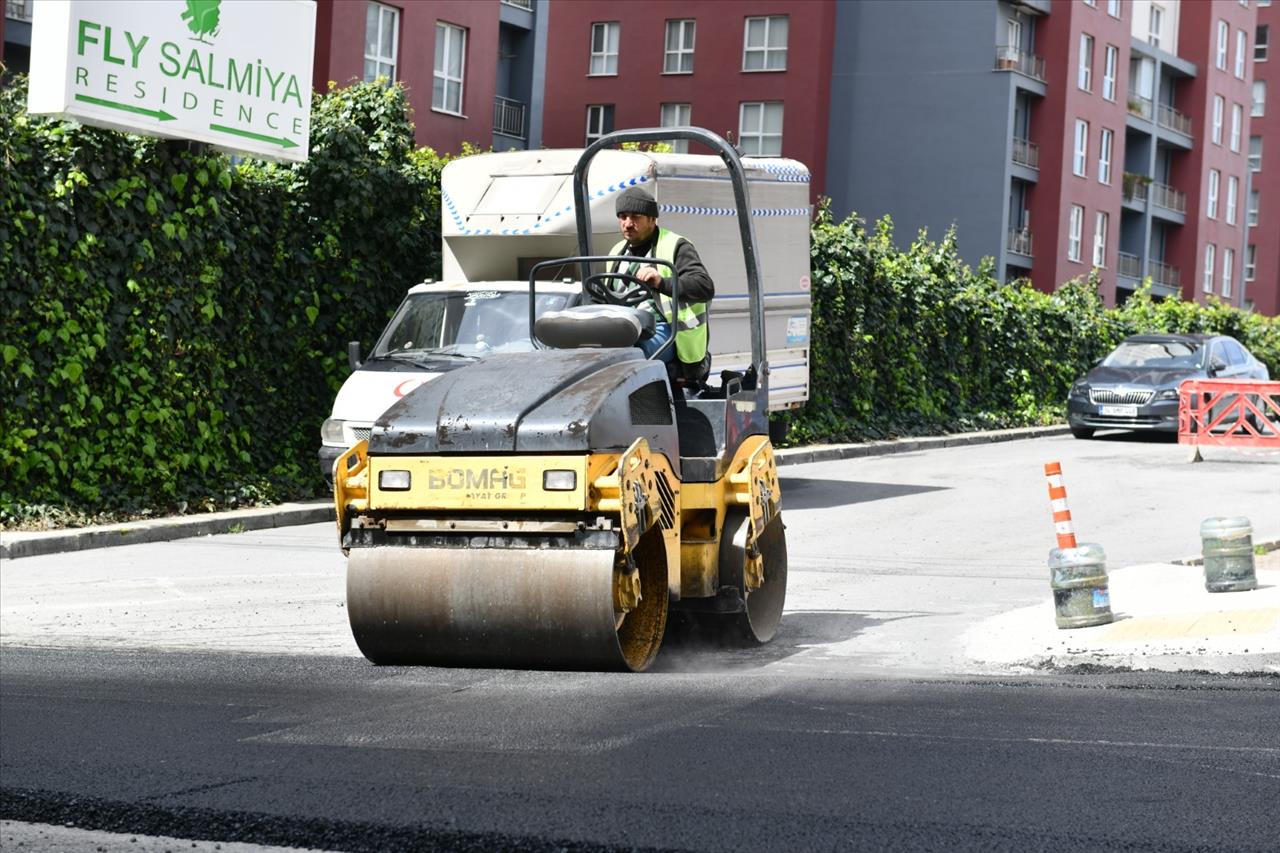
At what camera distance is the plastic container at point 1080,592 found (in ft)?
32.9

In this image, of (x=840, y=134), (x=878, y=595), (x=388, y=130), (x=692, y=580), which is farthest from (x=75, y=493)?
(x=840, y=134)

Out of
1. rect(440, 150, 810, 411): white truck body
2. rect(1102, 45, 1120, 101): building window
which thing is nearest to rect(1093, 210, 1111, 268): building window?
rect(1102, 45, 1120, 101): building window

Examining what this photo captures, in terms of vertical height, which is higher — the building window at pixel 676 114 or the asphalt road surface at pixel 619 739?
the building window at pixel 676 114

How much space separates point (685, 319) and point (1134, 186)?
196 feet

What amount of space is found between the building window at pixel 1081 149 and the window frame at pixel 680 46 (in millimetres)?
13479

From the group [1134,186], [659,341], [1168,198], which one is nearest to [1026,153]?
[1134,186]

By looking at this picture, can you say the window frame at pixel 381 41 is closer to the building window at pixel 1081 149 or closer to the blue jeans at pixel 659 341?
the blue jeans at pixel 659 341

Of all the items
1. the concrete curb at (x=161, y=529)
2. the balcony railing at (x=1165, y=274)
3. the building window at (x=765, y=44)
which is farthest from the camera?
the balcony railing at (x=1165, y=274)

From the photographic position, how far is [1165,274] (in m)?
70.2

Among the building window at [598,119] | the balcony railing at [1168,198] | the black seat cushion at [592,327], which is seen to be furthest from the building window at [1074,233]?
the black seat cushion at [592,327]

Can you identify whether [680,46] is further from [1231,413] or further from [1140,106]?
[1231,413]

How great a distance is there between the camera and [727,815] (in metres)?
6.07

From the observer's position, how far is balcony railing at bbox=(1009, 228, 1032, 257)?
57.1 m

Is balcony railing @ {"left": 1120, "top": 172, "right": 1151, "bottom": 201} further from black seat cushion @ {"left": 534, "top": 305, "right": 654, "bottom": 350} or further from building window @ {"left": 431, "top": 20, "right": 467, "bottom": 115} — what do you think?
black seat cushion @ {"left": 534, "top": 305, "right": 654, "bottom": 350}
